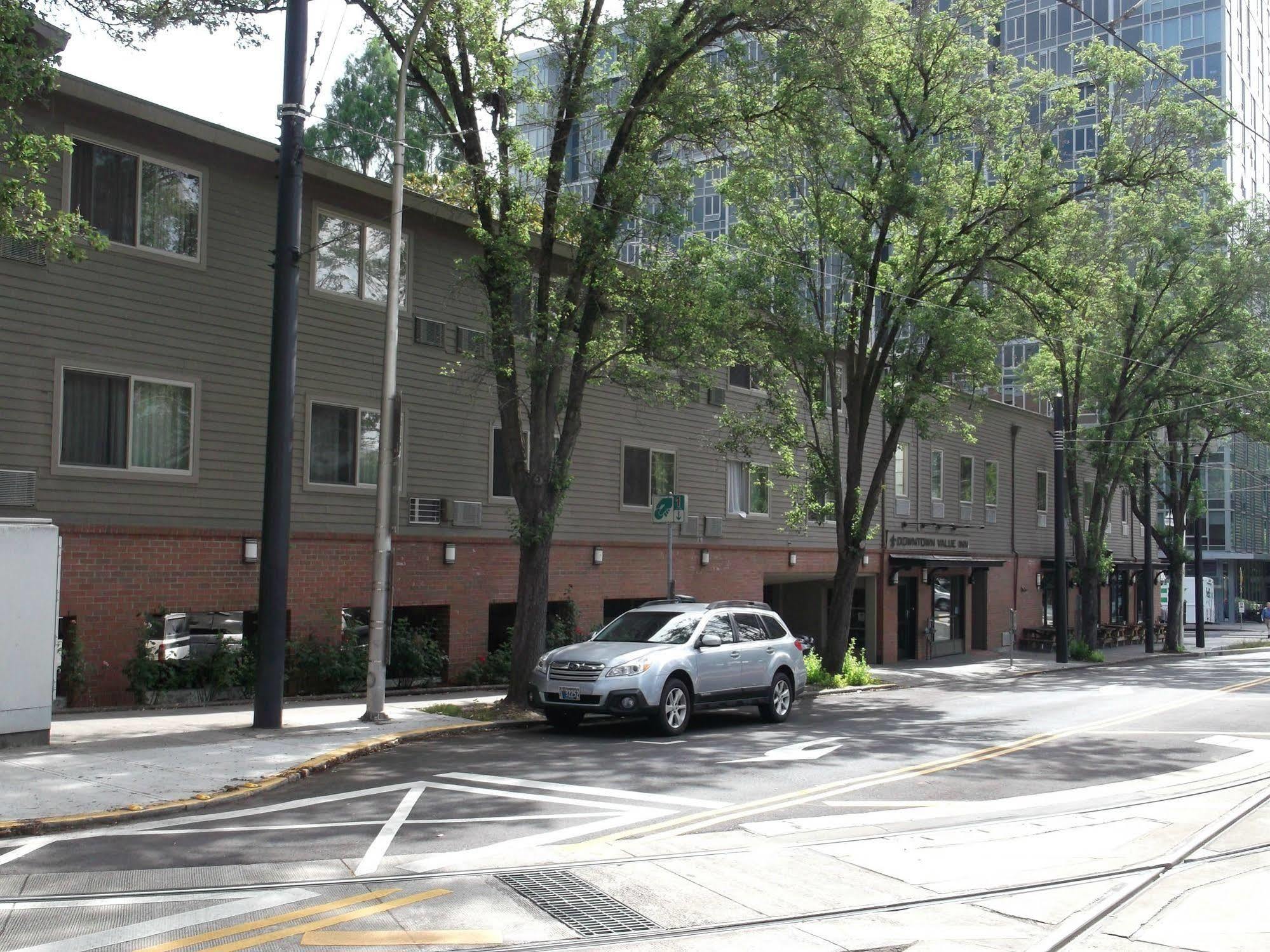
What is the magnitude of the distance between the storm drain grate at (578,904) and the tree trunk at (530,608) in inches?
361

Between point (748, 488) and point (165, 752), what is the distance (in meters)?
18.7

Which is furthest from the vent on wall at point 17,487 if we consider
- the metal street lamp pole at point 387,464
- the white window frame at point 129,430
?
the metal street lamp pole at point 387,464

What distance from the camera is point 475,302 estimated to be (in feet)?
70.1

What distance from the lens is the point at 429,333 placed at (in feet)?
67.1

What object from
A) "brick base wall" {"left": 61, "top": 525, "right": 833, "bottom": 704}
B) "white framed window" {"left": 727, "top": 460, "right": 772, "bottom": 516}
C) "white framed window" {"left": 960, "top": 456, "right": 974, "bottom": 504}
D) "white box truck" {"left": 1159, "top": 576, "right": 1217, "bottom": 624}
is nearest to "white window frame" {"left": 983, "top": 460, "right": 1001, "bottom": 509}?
"white framed window" {"left": 960, "top": 456, "right": 974, "bottom": 504}

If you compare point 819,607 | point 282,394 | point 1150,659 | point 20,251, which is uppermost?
point 20,251

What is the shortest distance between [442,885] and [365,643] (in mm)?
12215

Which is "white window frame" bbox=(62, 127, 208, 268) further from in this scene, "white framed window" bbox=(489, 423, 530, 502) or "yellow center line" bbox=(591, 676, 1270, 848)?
"yellow center line" bbox=(591, 676, 1270, 848)

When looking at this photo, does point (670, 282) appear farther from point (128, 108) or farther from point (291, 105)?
point (128, 108)

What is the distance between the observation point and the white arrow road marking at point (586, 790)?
1023 cm

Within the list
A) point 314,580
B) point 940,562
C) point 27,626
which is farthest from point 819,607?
point 27,626

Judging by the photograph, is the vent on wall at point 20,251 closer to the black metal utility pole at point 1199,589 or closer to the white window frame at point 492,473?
the white window frame at point 492,473

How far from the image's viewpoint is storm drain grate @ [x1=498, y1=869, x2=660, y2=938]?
21.5ft

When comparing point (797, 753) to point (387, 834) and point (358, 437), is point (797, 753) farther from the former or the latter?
point (358, 437)
